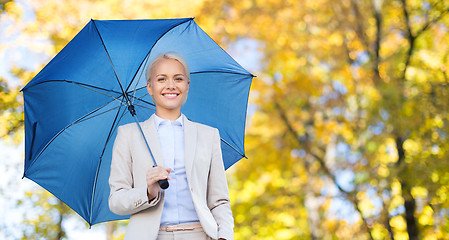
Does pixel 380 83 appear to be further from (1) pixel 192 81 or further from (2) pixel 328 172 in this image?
(1) pixel 192 81

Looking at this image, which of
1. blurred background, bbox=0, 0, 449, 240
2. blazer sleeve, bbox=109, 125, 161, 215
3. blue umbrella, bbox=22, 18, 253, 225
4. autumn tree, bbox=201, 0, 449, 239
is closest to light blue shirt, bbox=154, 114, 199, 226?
blazer sleeve, bbox=109, 125, 161, 215

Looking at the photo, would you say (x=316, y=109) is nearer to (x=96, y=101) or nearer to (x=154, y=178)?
(x=96, y=101)

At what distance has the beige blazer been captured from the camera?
216 centimetres

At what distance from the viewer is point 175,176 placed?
90.0 inches

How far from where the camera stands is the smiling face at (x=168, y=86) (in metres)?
2.41

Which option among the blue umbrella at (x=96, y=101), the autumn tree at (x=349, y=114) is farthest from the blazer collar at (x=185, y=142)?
the autumn tree at (x=349, y=114)

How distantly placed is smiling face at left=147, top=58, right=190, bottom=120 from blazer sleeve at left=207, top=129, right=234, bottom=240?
256 millimetres

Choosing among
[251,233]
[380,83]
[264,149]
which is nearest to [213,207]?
[380,83]

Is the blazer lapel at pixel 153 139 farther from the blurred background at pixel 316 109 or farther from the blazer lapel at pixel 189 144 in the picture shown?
the blurred background at pixel 316 109

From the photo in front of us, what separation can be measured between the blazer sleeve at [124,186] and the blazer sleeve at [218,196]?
0.35m

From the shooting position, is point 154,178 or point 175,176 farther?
point 175,176

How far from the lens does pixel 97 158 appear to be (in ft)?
9.69

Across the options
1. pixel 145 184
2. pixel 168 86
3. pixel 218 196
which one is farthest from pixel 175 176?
pixel 168 86

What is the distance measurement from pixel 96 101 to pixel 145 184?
899 mm
